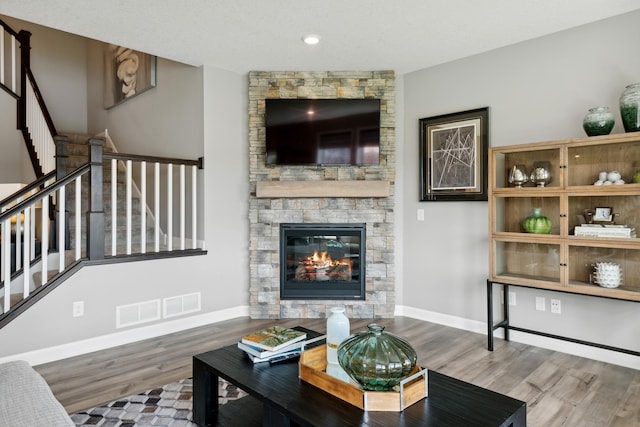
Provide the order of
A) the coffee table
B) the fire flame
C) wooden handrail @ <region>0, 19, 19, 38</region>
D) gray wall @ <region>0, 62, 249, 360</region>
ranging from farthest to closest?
1. wooden handrail @ <region>0, 19, 19, 38</region>
2. the fire flame
3. gray wall @ <region>0, 62, 249, 360</region>
4. the coffee table

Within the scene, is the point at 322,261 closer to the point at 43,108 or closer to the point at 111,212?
the point at 111,212

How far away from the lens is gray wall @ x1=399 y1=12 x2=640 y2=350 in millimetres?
3090

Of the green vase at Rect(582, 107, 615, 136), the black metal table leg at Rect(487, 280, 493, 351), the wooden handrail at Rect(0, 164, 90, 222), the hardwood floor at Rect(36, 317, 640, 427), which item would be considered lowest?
the hardwood floor at Rect(36, 317, 640, 427)

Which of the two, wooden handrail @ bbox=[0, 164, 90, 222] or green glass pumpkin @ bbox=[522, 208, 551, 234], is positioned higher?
wooden handrail @ bbox=[0, 164, 90, 222]

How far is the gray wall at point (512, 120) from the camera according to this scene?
122 inches

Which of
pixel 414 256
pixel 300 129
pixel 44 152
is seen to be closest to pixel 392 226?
pixel 414 256

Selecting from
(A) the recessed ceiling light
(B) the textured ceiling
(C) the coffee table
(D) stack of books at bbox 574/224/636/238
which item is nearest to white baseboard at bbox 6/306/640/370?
(D) stack of books at bbox 574/224/636/238

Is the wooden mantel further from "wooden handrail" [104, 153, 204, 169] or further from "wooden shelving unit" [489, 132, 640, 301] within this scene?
"wooden shelving unit" [489, 132, 640, 301]

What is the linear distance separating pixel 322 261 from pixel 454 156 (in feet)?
5.49

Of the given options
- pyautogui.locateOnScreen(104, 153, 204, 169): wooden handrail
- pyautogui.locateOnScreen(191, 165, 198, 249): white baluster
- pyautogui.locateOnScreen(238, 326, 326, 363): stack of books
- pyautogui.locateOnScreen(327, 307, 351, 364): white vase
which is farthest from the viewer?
pyautogui.locateOnScreen(191, 165, 198, 249): white baluster

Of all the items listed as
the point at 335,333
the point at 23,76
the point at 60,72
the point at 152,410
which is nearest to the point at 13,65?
the point at 23,76

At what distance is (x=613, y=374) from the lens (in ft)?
9.52

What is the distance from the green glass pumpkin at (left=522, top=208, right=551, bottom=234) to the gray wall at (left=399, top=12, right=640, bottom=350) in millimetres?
502

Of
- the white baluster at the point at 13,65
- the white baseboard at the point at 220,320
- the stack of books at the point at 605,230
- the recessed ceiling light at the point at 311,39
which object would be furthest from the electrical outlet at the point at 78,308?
the stack of books at the point at 605,230
